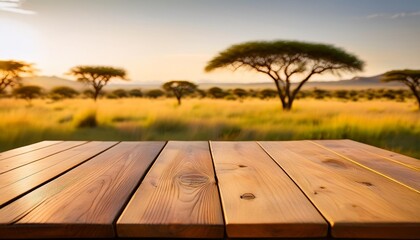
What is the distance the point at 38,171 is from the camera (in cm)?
145

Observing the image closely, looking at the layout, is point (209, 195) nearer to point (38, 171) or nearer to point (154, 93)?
point (38, 171)

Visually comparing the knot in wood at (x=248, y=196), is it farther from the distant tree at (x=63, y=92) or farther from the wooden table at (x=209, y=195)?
the distant tree at (x=63, y=92)

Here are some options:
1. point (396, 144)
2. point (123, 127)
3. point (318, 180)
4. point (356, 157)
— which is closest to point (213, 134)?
point (123, 127)

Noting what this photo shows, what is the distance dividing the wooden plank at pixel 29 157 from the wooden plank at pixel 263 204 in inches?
36.5

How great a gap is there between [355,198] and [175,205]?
56cm

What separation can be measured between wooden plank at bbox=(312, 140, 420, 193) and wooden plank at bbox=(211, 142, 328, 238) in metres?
0.43

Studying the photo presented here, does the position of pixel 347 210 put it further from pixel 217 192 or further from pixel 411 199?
pixel 217 192

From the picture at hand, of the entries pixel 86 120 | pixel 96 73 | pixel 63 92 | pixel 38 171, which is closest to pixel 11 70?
pixel 96 73

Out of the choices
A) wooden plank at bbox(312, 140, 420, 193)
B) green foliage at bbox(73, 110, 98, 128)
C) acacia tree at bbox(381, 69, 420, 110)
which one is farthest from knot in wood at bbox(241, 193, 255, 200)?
acacia tree at bbox(381, 69, 420, 110)

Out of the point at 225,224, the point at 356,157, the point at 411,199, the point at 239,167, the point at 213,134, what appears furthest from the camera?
the point at 213,134

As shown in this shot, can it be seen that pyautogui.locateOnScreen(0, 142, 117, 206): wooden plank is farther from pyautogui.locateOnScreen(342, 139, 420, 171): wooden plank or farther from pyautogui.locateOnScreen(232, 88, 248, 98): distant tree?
pyautogui.locateOnScreen(232, 88, 248, 98): distant tree

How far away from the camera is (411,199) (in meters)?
1.07

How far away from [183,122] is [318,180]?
25.8ft

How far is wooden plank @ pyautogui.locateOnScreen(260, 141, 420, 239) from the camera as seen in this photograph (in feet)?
2.87
